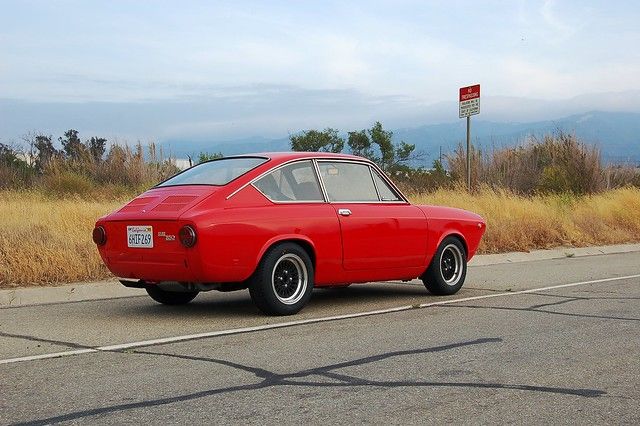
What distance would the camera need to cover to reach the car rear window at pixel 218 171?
28.2ft

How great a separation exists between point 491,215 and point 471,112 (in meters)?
2.24

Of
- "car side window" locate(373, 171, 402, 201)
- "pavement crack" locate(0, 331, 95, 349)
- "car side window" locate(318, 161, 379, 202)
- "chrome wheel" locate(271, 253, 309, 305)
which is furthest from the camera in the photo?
"car side window" locate(373, 171, 402, 201)

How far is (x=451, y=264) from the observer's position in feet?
34.3

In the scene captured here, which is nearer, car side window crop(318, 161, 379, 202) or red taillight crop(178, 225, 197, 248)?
red taillight crop(178, 225, 197, 248)

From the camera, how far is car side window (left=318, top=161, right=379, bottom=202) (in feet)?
30.1

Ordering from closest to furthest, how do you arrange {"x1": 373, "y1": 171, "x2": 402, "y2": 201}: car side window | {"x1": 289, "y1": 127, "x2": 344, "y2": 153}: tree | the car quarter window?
1. the car quarter window
2. {"x1": 373, "y1": 171, "x2": 402, "y2": 201}: car side window
3. {"x1": 289, "y1": 127, "x2": 344, "y2": 153}: tree

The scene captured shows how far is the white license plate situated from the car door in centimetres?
194

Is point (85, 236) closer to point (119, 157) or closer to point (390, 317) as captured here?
point (390, 317)

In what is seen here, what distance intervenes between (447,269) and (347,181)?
184cm

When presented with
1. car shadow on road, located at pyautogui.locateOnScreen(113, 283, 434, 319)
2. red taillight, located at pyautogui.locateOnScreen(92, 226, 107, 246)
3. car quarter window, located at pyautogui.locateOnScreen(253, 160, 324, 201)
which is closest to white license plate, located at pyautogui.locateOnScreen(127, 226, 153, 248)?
red taillight, located at pyautogui.locateOnScreen(92, 226, 107, 246)

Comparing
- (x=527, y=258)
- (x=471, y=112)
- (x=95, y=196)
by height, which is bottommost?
(x=527, y=258)

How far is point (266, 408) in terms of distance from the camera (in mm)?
5055

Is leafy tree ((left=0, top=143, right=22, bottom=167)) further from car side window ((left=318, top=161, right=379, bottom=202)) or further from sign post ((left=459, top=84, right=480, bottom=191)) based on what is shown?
car side window ((left=318, top=161, right=379, bottom=202))

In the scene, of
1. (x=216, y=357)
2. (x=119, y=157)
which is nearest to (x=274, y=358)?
(x=216, y=357)
